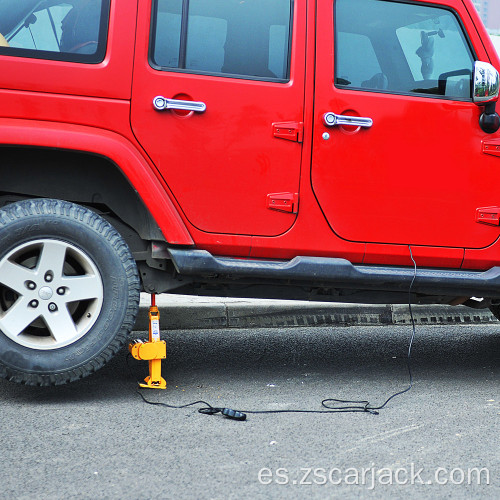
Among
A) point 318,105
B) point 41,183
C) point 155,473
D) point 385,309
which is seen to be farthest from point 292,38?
point 385,309

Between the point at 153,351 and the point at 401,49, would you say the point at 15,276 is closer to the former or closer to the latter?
the point at 153,351

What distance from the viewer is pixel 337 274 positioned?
157 inches

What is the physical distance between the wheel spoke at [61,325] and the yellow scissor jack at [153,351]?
1.10 ft

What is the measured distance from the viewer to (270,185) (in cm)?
393

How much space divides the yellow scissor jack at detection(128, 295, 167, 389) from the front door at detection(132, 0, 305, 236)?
536 millimetres

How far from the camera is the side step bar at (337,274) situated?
3871 mm

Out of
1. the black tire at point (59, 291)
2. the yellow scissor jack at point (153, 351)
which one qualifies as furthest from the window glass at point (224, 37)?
the yellow scissor jack at point (153, 351)

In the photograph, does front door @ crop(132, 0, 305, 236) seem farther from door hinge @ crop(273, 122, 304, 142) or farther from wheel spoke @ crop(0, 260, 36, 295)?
wheel spoke @ crop(0, 260, 36, 295)

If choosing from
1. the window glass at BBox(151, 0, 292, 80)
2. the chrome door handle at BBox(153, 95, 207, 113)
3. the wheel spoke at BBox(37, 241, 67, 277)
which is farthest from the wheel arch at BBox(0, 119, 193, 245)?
the window glass at BBox(151, 0, 292, 80)

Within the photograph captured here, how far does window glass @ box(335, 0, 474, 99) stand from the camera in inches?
159

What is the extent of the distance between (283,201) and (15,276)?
1.29 m

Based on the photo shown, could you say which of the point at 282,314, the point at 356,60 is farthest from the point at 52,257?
the point at 282,314

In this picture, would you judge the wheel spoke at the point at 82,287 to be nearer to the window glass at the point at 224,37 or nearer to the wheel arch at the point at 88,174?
the wheel arch at the point at 88,174

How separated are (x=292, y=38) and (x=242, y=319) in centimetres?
248
